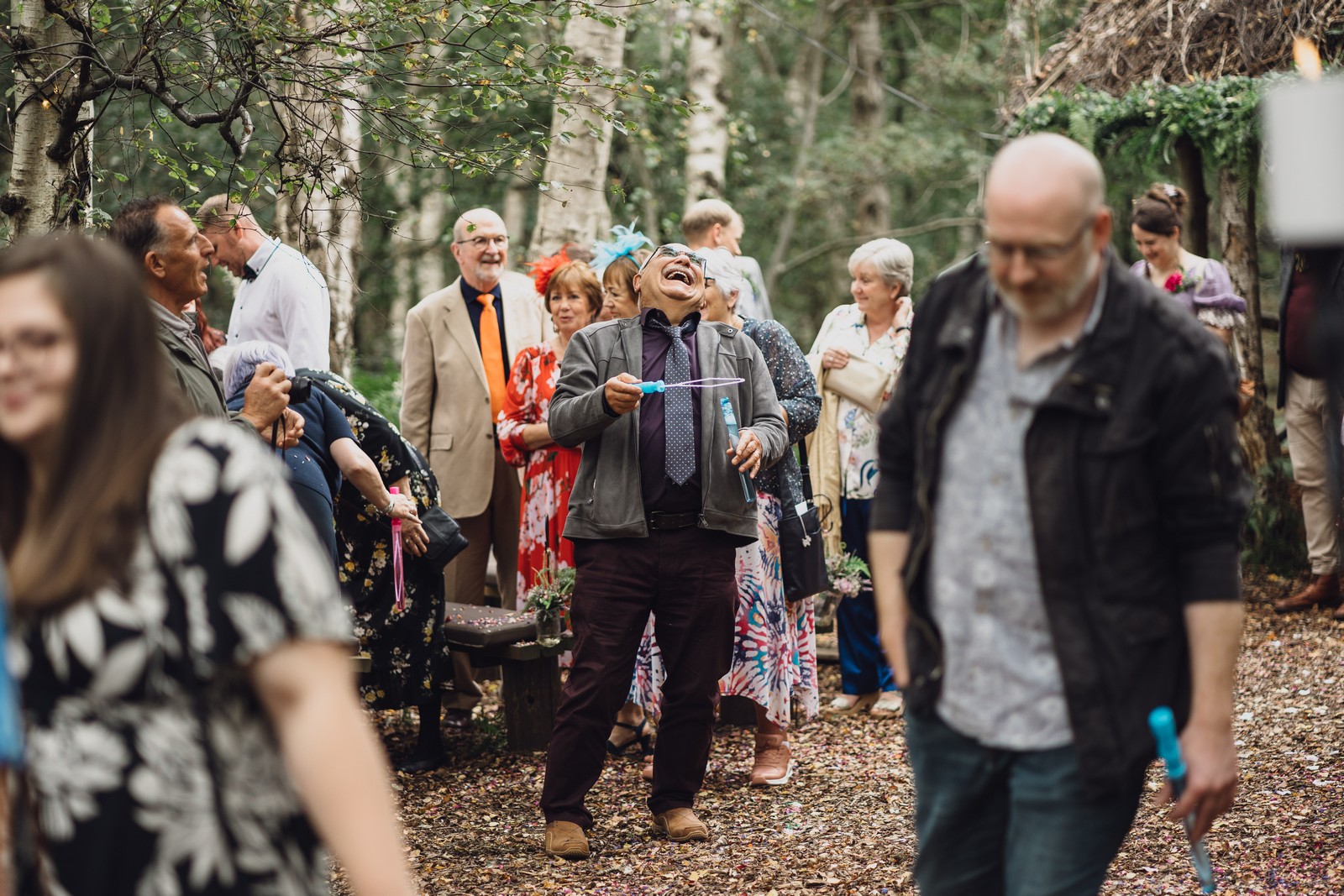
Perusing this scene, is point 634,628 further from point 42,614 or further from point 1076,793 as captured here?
point 42,614

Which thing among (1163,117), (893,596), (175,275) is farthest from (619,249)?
(1163,117)

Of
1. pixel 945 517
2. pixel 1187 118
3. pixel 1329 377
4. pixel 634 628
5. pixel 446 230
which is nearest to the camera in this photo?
pixel 945 517

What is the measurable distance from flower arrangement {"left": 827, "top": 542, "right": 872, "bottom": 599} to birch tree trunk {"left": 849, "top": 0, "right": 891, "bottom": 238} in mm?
12085

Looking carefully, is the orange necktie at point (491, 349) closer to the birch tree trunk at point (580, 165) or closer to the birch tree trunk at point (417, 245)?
the birch tree trunk at point (580, 165)

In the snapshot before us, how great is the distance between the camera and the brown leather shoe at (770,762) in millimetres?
5691

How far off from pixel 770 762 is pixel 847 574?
1111 mm

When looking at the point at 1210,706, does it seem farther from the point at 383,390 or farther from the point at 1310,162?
the point at 383,390

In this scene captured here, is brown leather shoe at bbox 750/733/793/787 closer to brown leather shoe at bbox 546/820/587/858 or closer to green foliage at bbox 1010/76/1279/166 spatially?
brown leather shoe at bbox 546/820/587/858

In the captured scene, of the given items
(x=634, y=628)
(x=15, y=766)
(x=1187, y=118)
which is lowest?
(x=634, y=628)

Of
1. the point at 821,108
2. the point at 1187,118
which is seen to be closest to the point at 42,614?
the point at 1187,118

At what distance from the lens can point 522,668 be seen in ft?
20.1

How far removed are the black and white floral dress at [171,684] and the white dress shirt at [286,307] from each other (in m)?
4.02

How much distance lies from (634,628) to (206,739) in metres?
3.04

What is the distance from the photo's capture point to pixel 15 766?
5.92ft
